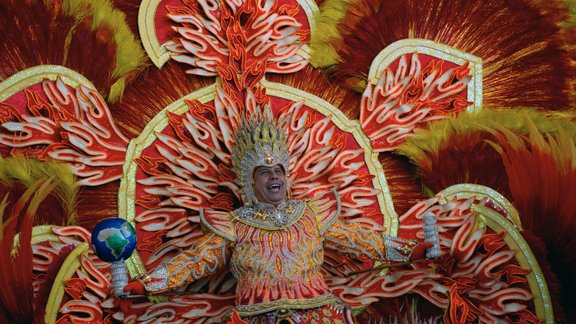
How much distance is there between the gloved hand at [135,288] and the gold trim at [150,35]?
50.0 inches

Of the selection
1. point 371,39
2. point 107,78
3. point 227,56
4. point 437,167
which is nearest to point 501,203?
point 437,167

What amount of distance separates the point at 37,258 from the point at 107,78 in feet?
3.18

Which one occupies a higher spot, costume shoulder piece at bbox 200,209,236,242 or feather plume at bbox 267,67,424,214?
feather plume at bbox 267,67,424,214

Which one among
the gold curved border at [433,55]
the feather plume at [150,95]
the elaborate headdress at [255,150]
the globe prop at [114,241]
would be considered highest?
the gold curved border at [433,55]

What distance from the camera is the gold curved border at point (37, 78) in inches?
224

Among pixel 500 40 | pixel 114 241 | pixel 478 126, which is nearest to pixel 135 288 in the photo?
pixel 114 241

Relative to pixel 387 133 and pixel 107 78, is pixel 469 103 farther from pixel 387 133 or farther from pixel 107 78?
pixel 107 78

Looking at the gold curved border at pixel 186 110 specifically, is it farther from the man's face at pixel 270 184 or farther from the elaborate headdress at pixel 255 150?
the man's face at pixel 270 184

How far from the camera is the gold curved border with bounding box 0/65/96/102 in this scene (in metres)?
5.69

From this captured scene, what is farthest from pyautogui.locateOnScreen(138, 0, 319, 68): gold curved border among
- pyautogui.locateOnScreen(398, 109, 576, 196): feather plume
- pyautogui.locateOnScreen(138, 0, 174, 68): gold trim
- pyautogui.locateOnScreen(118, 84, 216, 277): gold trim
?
pyautogui.locateOnScreen(398, 109, 576, 196): feather plume

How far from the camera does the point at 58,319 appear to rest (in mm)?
5406

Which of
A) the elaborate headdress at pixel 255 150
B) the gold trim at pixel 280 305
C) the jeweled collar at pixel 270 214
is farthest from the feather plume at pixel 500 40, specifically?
the gold trim at pixel 280 305

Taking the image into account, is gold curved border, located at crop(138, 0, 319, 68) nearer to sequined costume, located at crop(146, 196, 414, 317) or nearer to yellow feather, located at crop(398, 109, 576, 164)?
sequined costume, located at crop(146, 196, 414, 317)

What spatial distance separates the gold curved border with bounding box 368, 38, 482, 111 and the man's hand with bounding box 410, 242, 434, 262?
0.98 m
